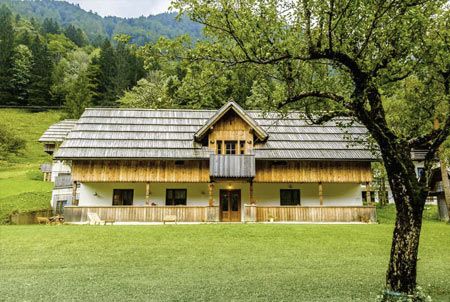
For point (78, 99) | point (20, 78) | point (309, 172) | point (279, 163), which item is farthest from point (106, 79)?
point (309, 172)

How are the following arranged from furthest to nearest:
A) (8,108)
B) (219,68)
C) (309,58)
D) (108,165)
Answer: (8,108), (108,165), (219,68), (309,58)

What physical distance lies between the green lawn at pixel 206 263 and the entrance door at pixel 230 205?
627 cm

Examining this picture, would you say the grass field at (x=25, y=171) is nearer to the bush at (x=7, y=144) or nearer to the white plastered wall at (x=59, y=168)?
the white plastered wall at (x=59, y=168)

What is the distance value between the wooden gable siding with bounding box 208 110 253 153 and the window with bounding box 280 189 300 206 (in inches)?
161

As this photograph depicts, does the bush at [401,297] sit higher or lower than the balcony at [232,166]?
lower

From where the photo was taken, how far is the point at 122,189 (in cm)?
2591

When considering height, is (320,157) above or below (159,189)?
above

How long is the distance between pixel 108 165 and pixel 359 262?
54.9 ft

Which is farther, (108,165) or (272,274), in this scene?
(108,165)

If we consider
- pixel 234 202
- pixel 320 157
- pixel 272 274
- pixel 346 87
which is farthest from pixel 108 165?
pixel 346 87

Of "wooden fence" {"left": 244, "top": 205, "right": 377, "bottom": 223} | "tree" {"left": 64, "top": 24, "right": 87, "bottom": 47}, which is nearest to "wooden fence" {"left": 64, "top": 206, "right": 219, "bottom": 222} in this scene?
"wooden fence" {"left": 244, "top": 205, "right": 377, "bottom": 223}

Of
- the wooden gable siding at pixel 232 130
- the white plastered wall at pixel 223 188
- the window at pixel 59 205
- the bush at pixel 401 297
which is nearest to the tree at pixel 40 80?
the window at pixel 59 205

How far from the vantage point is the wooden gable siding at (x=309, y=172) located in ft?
81.7

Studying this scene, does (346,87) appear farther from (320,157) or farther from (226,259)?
(320,157)
